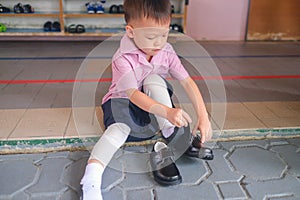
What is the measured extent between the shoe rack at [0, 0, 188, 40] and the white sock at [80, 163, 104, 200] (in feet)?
8.26

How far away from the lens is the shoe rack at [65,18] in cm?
324

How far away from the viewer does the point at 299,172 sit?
110 centimetres

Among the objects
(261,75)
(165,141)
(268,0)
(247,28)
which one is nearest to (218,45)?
(247,28)

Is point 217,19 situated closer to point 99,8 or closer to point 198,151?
point 99,8

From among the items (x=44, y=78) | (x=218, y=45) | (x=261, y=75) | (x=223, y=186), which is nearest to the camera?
(x=223, y=186)

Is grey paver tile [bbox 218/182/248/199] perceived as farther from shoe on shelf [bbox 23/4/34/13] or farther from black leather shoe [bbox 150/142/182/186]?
shoe on shelf [bbox 23/4/34/13]

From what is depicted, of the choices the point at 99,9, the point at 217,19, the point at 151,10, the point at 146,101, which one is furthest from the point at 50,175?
the point at 217,19

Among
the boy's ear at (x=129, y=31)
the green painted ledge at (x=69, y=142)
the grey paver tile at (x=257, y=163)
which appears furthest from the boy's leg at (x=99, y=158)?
the grey paver tile at (x=257, y=163)

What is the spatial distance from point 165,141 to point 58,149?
442mm

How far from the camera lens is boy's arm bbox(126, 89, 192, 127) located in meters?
0.88

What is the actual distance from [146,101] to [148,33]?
0.22 metres

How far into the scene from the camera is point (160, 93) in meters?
1.09

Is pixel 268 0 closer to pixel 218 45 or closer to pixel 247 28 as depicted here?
pixel 247 28

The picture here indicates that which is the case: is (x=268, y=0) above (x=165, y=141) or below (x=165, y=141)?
above
